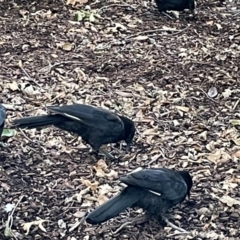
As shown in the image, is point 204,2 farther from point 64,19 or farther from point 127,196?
point 127,196

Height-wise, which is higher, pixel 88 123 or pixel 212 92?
pixel 88 123

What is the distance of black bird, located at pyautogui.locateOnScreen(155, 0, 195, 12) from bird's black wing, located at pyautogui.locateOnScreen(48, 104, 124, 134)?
3.59 meters

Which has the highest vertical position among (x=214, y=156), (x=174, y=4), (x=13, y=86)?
(x=174, y=4)

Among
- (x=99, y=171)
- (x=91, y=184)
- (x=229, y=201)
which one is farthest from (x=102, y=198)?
(x=229, y=201)

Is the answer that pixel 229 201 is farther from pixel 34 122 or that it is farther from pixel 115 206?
pixel 34 122

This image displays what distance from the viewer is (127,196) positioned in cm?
484

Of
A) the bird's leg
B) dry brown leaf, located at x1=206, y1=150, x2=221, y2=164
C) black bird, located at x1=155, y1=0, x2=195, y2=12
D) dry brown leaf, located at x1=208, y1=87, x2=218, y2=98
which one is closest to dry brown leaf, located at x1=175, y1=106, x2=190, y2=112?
dry brown leaf, located at x1=208, y1=87, x2=218, y2=98

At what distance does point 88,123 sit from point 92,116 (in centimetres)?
7

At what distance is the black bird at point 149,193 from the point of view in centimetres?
471

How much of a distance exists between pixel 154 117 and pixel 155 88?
656 mm

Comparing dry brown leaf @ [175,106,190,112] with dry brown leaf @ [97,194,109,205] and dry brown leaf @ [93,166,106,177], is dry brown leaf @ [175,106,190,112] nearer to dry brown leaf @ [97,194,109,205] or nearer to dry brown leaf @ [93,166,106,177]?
dry brown leaf @ [93,166,106,177]

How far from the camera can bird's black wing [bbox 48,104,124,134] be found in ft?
18.9

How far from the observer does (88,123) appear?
5836 mm

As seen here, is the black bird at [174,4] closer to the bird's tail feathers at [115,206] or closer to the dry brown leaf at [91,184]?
the dry brown leaf at [91,184]
